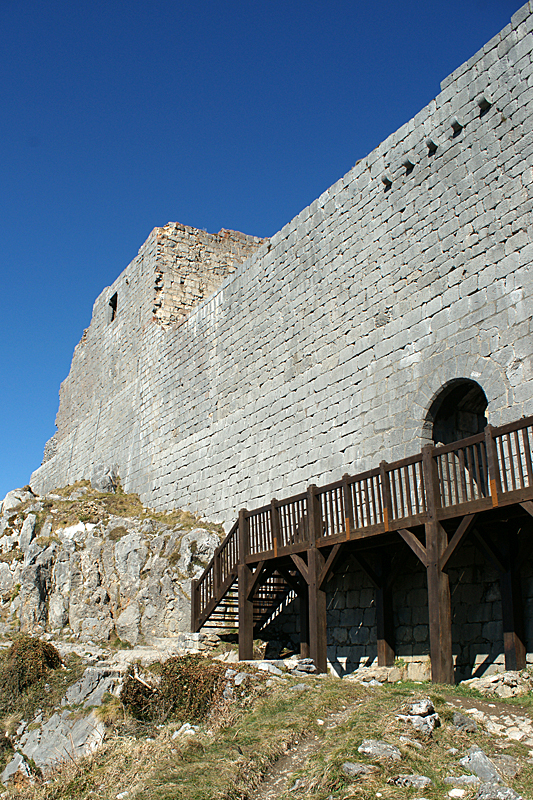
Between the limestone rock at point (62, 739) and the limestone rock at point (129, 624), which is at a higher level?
the limestone rock at point (129, 624)

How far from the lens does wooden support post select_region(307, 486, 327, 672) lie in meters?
9.92

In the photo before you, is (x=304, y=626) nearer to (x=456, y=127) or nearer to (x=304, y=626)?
(x=304, y=626)

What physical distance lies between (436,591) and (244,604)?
15.2ft

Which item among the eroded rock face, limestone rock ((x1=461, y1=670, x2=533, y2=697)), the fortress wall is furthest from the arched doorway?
the eroded rock face

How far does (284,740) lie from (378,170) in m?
9.50

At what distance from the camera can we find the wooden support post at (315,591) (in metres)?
9.92

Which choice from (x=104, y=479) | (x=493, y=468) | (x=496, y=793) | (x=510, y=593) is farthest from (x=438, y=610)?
(x=104, y=479)

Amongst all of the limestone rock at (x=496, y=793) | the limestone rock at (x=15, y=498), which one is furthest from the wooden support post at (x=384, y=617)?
the limestone rock at (x=15, y=498)

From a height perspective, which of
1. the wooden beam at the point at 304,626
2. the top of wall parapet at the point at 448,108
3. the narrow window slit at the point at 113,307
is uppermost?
the narrow window slit at the point at 113,307

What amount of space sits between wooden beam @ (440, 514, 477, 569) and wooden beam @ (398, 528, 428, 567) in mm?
276

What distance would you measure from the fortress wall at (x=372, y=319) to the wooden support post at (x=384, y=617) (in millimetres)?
1771

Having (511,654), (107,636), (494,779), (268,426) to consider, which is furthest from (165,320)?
(494,779)

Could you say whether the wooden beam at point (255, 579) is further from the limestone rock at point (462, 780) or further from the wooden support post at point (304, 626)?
the limestone rock at point (462, 780)

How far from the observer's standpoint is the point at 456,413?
36.1ft
